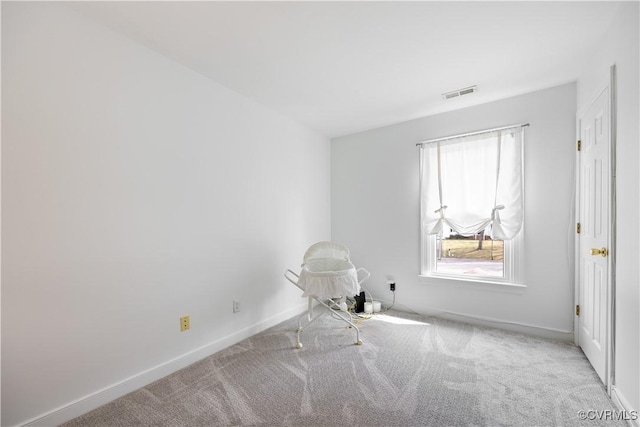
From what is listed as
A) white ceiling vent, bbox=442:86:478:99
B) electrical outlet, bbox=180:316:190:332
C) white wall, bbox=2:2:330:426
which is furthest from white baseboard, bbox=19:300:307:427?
white ceiling vent, bbox=442:86:478:99

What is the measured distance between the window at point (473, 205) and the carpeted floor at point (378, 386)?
773 mm

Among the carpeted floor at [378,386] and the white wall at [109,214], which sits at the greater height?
the white wall at [109,214]

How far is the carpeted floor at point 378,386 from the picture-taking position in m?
1.71

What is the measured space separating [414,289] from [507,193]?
4.93ft

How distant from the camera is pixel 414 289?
3.57m

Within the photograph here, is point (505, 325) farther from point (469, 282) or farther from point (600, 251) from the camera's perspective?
point (600, 251)

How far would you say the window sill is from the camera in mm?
2965

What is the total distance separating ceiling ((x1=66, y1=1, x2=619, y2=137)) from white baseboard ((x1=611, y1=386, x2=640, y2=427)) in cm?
233

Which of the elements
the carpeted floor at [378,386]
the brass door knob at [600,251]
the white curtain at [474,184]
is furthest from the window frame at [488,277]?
the brass door knob at [600,251]

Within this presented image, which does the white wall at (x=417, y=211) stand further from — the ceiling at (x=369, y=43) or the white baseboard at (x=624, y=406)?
the white baseboard at (x=624, y=406)

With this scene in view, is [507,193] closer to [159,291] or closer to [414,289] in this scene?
[414,289]

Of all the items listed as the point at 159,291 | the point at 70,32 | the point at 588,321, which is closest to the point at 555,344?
the point at 588,321

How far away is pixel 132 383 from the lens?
2.00 meters

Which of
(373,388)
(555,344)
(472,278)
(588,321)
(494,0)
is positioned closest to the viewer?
(494,0)
